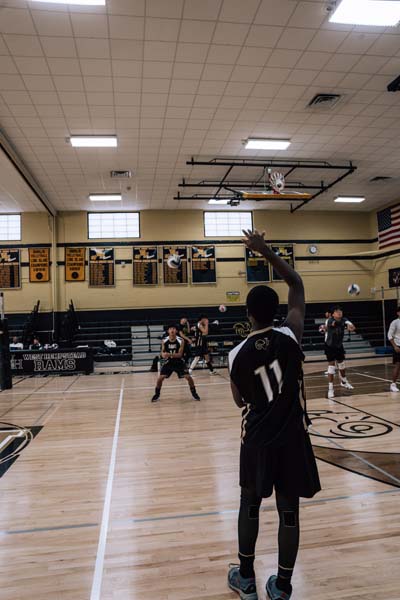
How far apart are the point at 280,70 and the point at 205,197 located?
7848mm

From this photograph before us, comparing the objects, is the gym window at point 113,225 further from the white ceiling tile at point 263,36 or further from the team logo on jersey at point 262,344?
the team logo on jersey at point 262,344

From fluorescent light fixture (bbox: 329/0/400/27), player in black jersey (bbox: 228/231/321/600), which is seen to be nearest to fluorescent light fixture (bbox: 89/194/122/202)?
fluorescent light fixture (bbox: 329/0/400/27)

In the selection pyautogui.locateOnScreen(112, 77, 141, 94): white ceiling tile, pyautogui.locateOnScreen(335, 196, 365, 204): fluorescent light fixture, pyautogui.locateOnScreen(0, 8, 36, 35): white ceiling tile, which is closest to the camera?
pyautogui.locateOnScreen(0, 8, 36, 35): white ceiling tile

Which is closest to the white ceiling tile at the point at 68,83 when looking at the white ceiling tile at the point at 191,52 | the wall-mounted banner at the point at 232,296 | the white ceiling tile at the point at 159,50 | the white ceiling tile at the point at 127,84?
the white ceiling tile at the point at 127,84

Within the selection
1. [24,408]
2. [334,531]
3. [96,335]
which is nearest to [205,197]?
[96,335]

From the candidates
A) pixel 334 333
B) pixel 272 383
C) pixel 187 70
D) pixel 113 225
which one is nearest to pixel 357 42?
pixel 187 70

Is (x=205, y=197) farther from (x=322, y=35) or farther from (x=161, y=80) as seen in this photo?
(x=322, y=35)

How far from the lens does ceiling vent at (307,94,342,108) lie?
870cm

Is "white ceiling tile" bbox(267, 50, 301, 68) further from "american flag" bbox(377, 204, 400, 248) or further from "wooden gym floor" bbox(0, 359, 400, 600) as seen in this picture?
"american flag" bbox(377, 204, 400, 248)

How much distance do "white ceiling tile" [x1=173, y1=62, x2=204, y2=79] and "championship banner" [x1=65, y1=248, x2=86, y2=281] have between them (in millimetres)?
10283

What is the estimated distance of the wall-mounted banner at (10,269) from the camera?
1636 cm

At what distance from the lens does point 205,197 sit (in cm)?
1544

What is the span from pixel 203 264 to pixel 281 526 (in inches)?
610

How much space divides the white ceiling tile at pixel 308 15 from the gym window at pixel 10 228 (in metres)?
13.4
